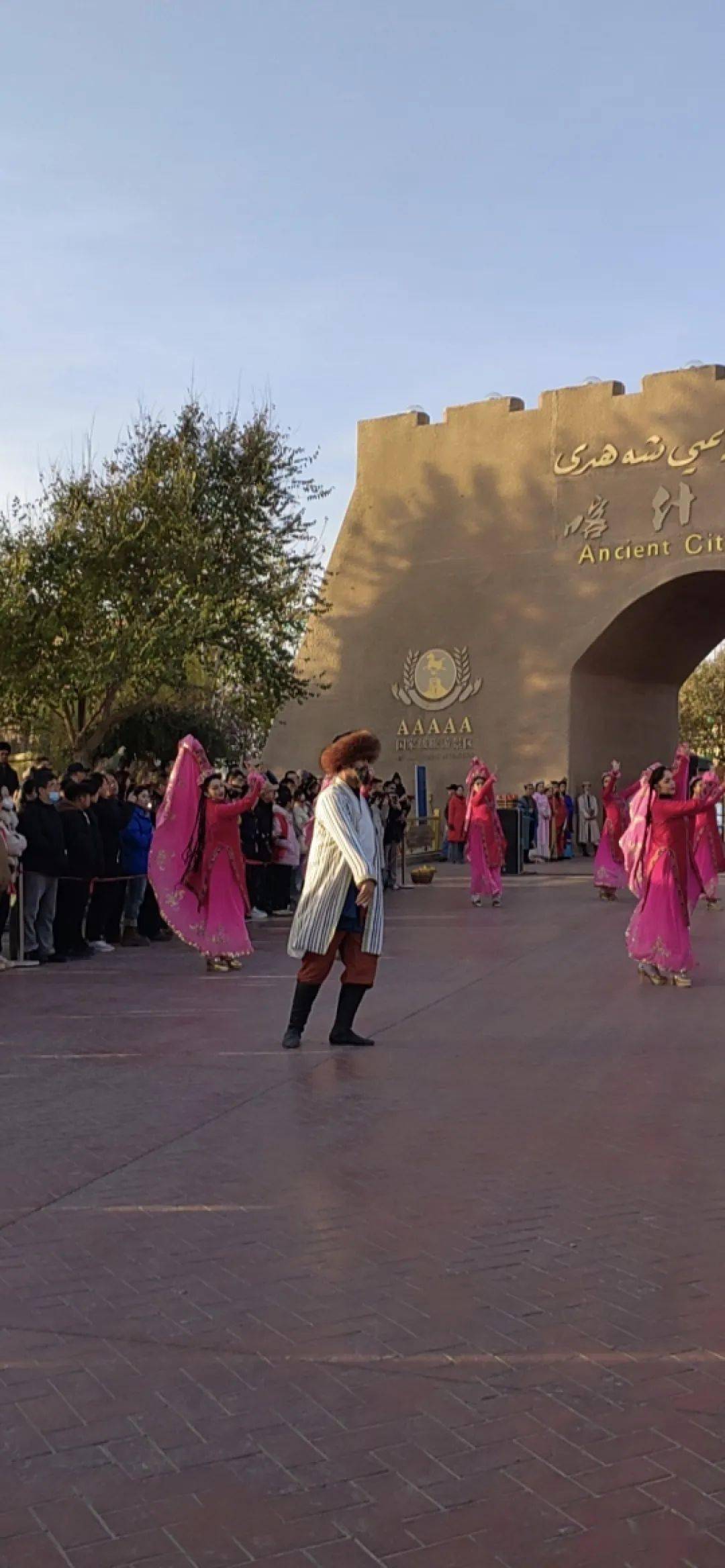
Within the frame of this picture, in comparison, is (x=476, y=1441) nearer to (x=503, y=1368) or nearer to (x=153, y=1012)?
(x=503, y=1368)

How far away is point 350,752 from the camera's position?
30.1ft

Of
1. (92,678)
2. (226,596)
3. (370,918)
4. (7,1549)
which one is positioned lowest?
(7,1549)

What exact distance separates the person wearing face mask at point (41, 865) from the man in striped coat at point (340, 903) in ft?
17.6

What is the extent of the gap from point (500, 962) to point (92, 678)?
44.2ft

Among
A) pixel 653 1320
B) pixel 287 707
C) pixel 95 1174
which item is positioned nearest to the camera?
pixel 653 1320

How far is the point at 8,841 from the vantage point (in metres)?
13.6

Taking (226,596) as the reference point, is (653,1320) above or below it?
below

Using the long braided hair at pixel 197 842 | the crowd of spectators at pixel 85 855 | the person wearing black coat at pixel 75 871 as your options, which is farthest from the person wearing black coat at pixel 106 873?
the long braided hair at pixel 197 842

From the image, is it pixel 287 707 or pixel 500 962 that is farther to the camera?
pixel 287 707

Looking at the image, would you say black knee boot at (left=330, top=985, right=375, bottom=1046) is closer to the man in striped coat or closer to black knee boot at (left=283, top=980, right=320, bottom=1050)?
the man in striped coat

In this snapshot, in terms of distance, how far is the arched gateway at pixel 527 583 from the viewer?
3144 centimetres

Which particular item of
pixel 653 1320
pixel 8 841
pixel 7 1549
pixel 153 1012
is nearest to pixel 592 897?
pixel 8 841

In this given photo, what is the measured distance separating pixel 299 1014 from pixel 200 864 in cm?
420

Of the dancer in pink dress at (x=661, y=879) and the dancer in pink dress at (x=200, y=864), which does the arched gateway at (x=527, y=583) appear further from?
the dancer in pink dress at (x=200, y=864)
